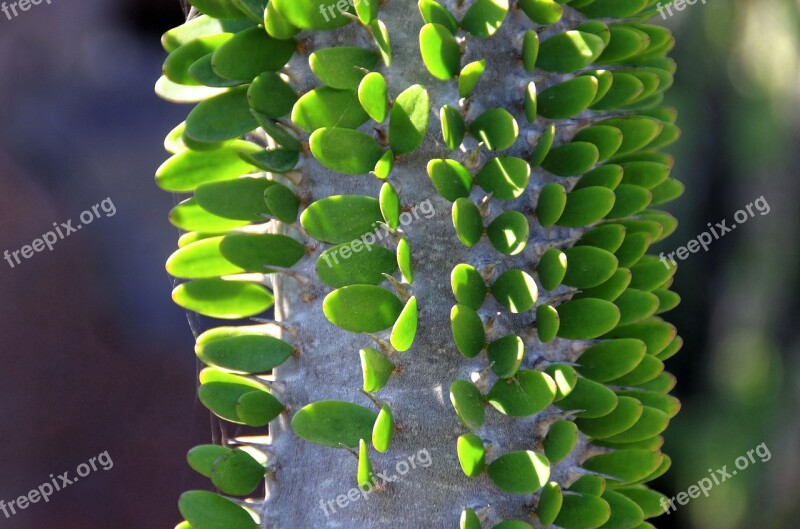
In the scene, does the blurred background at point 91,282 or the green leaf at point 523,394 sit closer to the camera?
the green leaf at point 523,394

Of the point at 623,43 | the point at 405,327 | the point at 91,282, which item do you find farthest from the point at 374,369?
the point at 91,282

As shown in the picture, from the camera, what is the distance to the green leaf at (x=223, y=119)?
212mm

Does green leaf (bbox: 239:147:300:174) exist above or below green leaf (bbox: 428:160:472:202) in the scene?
above

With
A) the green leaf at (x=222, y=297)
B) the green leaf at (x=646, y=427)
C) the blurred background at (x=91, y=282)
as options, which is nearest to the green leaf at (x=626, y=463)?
the green leaf at (x=646, y=427)

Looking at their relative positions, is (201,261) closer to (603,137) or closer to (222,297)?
(222,297)

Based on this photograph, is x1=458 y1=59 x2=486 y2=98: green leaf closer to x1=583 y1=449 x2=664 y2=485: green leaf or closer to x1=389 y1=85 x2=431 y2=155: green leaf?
x1=389 y1=85 x2=431 y2=155: green leaf

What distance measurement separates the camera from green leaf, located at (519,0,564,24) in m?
0.20

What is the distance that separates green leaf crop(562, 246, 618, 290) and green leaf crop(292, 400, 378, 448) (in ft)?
0.21

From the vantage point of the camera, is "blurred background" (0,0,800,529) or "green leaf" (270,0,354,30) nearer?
"green leaf" (270,0,354,30)

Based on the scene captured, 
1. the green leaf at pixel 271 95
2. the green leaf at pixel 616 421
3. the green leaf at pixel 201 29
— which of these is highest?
the green leaf at pixel 201 29

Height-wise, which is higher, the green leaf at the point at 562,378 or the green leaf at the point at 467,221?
the green leaf at the point at 467,221

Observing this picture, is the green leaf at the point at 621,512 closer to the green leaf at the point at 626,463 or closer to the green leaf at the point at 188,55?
the green leaf at the point at 626,463

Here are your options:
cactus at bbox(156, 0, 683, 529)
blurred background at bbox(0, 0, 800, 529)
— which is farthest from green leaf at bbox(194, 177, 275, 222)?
blurred background at bbox(0, 0, 800, 529)

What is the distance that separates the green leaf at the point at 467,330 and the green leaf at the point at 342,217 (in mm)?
29
